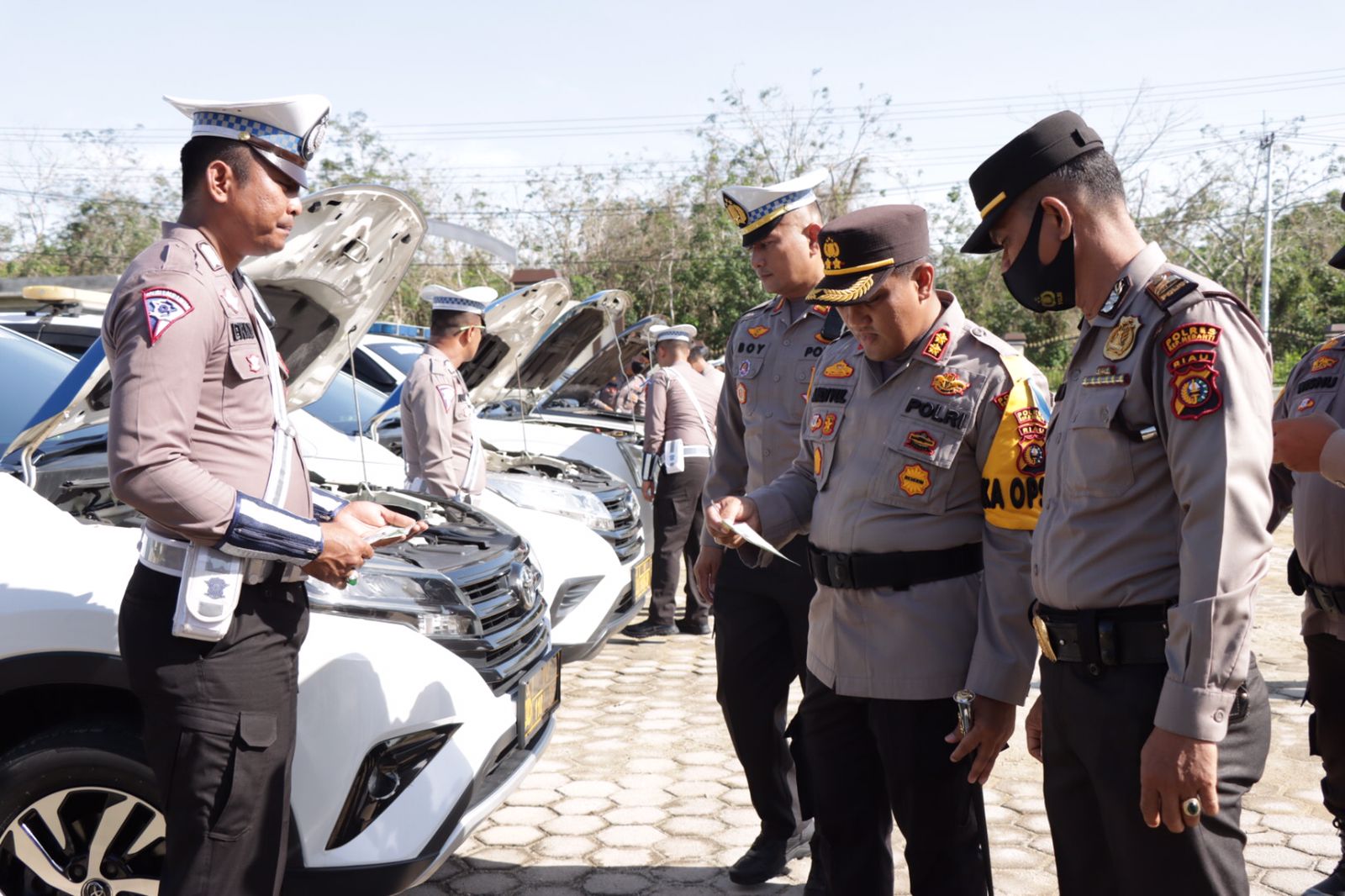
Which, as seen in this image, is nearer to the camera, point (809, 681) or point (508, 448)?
point (809, 681)

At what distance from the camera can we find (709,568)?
147 inches

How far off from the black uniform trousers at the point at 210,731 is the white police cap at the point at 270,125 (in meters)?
0.89

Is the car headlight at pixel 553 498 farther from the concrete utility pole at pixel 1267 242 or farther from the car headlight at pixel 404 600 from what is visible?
the concrete utility pole at pixel 1267 242

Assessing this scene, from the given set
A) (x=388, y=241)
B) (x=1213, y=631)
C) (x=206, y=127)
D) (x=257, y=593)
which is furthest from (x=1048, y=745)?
(x=388, y=241)

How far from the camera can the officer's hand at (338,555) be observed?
2355 mm

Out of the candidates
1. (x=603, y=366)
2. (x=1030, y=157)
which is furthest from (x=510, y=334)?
(x=1030, y=157)

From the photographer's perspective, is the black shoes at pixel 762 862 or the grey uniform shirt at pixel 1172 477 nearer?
the grey uniform shirt at pixel 1172 477

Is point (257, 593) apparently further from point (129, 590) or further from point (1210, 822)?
point (1210, 822)

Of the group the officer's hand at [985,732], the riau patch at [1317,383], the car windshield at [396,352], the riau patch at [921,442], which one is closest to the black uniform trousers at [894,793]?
the officer's hand at [985,732]

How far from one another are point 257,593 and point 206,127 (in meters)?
0.96

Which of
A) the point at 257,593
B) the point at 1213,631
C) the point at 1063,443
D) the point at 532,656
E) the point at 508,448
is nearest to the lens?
the point at 1213,631

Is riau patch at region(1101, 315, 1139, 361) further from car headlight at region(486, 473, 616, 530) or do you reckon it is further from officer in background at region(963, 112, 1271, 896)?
car headlight at region(486, 473, 616, 530)

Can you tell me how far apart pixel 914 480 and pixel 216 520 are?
4.77ft

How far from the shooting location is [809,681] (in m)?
3.08
